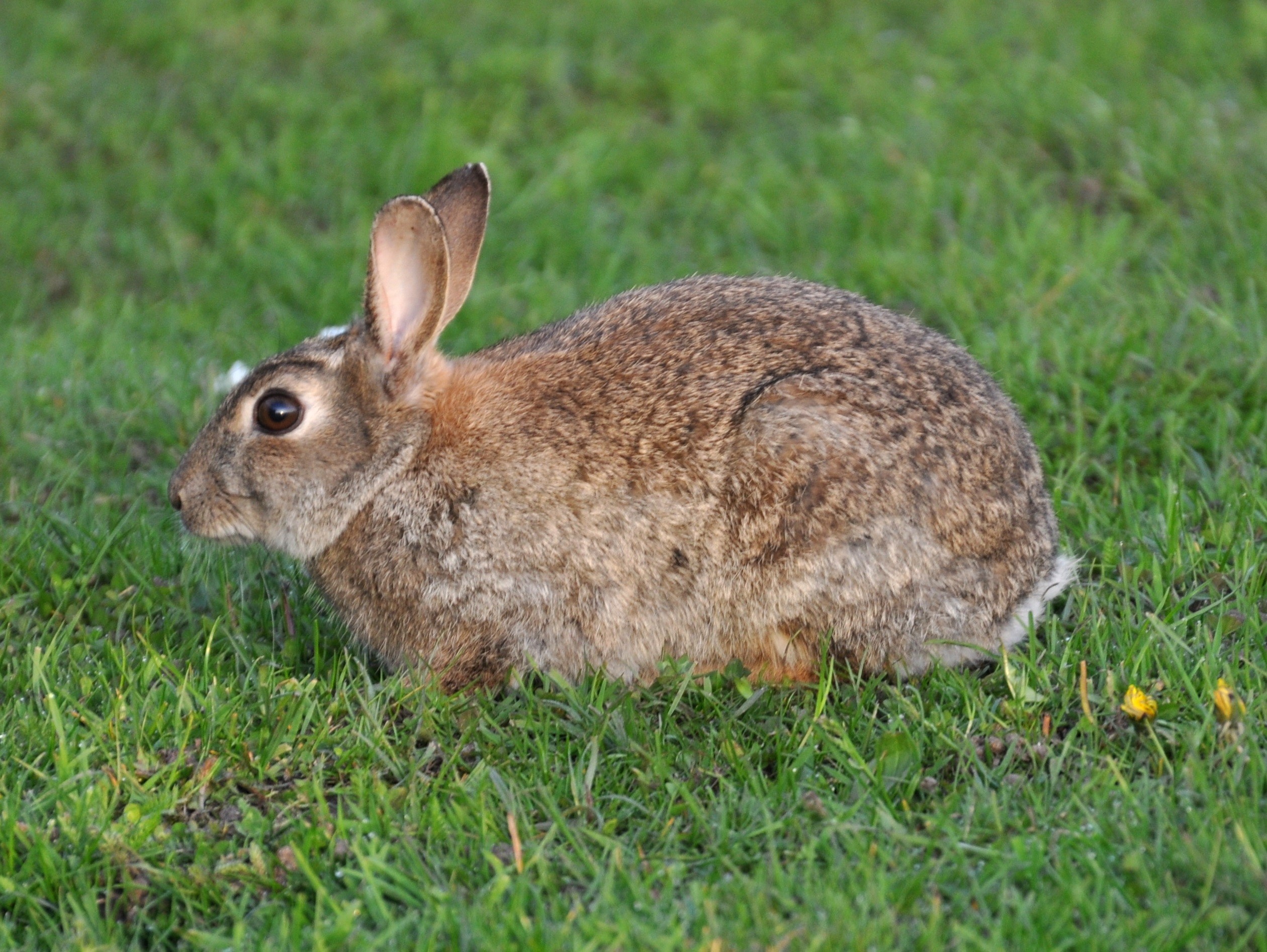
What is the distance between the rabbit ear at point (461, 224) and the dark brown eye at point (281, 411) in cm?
53

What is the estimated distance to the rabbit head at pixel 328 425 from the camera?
14.7ft

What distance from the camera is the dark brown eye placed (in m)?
4.52

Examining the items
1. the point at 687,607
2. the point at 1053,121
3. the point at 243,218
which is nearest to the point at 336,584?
the point at 687,607

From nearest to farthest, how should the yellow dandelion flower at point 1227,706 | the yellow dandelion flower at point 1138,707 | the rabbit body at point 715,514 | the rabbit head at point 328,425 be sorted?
the yellow dandelion flower at point 1227,706, the yellow dandelion flower at point 1138,707, the rabbit body at point 715,514, the rabbit head at point 328,425

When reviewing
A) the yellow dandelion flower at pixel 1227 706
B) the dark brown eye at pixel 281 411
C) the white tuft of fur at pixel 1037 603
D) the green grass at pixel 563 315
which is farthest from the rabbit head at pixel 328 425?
the yellow dandelion flower at pixel 1227 706

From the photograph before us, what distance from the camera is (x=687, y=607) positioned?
4.37 meters

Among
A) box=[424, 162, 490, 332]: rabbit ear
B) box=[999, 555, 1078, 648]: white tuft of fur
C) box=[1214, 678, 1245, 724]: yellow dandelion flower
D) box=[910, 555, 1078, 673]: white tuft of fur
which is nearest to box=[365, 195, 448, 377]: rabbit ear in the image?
box=[424, 162, 490, 332]: rabbit ear

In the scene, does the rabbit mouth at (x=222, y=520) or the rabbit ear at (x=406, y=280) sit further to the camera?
the rabbit mouth at (x=222, y=520)

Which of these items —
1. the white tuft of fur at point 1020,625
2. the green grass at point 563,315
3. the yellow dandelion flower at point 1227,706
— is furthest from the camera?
the white tuft of fur at point 1020,625

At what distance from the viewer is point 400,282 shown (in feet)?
14.7

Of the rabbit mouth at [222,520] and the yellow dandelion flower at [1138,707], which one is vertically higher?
the rabbit mouth at [222,520]

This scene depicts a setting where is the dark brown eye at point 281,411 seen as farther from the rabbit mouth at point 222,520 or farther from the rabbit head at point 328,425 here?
the rabbit mouth at point 222,520

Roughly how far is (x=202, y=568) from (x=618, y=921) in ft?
7.91

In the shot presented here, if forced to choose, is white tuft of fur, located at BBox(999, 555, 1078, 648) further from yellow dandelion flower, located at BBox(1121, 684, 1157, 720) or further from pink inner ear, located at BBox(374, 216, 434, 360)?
pink inner ear, located at BBox(374, 216, 434, 360)
